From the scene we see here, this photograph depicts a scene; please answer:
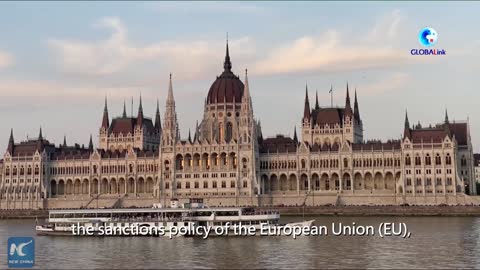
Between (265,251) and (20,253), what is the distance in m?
24.8

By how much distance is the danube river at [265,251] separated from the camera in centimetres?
6225

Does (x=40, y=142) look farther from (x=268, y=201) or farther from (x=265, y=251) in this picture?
(x=265, y=251)

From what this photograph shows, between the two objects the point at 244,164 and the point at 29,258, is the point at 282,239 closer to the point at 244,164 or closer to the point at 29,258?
the point at 29,258

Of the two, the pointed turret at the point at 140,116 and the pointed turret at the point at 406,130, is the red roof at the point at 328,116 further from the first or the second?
the pointed turret at the point at 140,116

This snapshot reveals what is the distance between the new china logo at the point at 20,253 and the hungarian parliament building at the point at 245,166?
92.9 meters

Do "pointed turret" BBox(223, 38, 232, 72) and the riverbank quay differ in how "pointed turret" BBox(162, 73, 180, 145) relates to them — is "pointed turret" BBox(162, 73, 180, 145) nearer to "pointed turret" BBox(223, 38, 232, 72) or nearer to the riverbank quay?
"pointed turret" BBox(223, 38, 232, 72)

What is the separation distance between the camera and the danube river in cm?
6225

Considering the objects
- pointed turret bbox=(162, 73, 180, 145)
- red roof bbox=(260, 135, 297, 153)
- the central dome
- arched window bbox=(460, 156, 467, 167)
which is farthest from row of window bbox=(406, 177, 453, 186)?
pointed turret bbox=(162, 73, 180, 145)

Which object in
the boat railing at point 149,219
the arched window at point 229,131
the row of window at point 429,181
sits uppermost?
the arched window at point 229,131

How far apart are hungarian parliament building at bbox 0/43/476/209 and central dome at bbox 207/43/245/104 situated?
0.87 feet

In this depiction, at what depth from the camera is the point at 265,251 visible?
7125 cm

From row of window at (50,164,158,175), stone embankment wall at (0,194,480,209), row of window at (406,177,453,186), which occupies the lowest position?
stone embankment wall at (0,194,480,209)

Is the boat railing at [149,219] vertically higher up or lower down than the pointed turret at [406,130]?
lower down

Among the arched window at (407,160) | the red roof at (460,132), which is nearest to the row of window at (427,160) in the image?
the arched window at (407,160)
